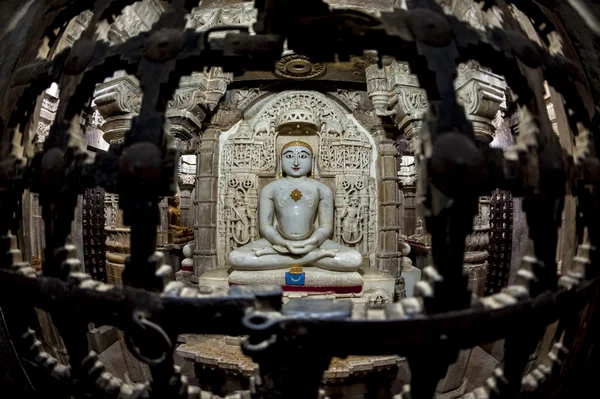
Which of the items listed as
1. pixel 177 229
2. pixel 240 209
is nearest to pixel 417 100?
pixel 240 209

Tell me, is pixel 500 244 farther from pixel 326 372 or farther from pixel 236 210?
pixel 236 210

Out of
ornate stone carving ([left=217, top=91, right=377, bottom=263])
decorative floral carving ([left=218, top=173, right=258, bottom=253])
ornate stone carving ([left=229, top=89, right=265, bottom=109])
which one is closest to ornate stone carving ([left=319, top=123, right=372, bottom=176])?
ornate stone carving ([left=217, top=91, right=377, bottom=263])

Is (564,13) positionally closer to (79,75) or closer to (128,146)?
(128,146)

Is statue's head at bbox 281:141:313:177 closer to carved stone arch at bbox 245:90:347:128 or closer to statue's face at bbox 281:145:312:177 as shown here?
statue's face at bbox 281:145:312:177

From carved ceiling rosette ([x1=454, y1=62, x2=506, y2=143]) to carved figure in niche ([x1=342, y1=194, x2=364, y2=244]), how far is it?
1941mm

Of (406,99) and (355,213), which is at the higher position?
(406,99)

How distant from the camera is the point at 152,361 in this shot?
859mm

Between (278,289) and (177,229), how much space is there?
7.54 m

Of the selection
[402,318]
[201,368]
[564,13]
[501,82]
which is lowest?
[201,368]

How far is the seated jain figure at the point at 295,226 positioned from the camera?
138 inches

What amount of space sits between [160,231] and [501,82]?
197 inches

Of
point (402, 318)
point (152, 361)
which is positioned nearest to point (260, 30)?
point (402, 318)

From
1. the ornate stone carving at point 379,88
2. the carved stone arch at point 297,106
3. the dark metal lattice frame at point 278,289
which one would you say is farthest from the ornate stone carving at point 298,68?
the dark metal lattice frame at point 278,289

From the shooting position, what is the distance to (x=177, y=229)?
772 cm
